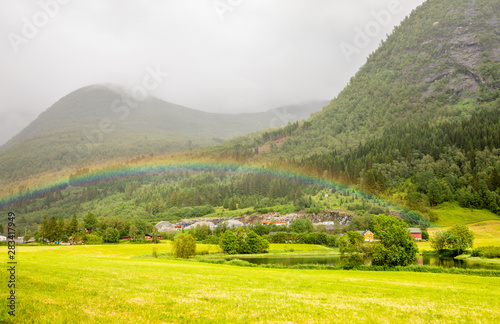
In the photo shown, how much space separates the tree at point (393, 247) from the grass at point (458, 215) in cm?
9630

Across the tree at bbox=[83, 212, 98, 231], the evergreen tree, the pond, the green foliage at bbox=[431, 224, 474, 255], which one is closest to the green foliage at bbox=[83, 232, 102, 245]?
the evergreen tree

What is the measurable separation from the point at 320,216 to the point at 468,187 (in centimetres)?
8109

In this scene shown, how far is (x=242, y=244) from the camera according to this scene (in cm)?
12219

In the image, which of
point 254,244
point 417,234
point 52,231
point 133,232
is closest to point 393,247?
point 254,244

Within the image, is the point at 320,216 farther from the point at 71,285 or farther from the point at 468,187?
the point at 71,285

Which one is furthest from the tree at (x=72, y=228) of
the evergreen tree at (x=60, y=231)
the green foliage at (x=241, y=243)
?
the green foliage at (x=241, y=243)

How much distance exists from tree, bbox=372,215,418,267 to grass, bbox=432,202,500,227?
96296 millimetres

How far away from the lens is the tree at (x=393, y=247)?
72000 millimetres

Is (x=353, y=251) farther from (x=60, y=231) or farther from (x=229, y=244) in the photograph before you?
(x=60, y=231)

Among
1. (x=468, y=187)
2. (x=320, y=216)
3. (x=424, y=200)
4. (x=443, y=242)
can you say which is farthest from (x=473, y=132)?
(x=443, y=242)

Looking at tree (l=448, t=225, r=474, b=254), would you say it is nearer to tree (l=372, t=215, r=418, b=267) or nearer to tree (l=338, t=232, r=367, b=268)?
tree (l=372, t=215, r=418, b=267)

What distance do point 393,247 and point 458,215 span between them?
108133 millimetres

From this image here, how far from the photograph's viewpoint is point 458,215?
15425 cm

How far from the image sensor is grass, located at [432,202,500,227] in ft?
486
